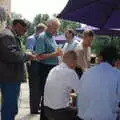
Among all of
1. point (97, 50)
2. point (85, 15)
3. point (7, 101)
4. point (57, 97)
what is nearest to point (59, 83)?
point (57, 97)

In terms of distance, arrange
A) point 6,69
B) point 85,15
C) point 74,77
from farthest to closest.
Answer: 1. point 6,69
2. point 85,15
3. point 74,77

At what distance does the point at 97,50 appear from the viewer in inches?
215

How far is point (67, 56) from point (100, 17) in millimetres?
1064

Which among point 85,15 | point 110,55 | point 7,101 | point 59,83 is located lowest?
point 7,101

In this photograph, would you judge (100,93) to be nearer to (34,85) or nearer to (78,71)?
(78,71)

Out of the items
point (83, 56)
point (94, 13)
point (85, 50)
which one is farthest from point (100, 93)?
point (85, 50)

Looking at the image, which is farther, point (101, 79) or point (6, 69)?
point (6, 69)

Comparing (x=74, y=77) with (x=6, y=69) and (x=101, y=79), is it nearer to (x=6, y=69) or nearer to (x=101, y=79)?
(x=101, y=79)

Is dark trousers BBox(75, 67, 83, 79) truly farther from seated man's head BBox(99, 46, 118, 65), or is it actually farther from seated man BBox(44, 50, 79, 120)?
seated man's head BBox(99, 46, 118, 65)

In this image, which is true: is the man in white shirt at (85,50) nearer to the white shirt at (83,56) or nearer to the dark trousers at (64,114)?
the white shirt at (83,56)

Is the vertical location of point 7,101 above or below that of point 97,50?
below

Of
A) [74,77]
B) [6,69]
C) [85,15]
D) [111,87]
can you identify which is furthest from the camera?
[6,69]

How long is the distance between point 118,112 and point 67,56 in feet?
3.57

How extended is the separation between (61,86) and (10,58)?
1.36m
